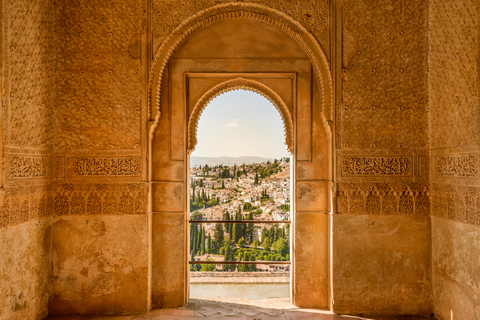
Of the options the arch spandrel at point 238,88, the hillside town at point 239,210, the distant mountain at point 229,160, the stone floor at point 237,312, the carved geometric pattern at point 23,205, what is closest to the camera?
the carved geometric pattern at point 23,205

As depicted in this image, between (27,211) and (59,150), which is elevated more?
(59,150)

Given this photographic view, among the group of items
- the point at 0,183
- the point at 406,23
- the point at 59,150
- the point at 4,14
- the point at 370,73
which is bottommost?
the point at 0,183

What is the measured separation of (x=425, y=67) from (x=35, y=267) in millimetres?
4299

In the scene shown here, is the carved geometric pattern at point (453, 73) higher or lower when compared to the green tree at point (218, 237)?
higher

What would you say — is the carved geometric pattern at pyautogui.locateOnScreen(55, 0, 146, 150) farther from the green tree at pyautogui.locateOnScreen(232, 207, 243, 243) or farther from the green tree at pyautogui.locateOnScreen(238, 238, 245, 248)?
the green tree at pyautogui.locateOnScreen(238, 238, 245, 248)

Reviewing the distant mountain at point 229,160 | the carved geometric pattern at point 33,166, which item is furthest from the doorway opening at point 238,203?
the carved geometric pattern at point 33,166

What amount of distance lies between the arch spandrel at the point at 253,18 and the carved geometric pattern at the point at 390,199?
828mm

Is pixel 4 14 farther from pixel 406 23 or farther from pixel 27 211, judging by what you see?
pixel 406 23

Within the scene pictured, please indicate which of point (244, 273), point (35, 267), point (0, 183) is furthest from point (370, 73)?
point (35, 267)

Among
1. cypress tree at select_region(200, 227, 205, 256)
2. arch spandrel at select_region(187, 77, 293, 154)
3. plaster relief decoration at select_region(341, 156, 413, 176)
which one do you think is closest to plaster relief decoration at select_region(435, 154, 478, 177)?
plaster relief decoration at select_region(341, 156, 413, 176)

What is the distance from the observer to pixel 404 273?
3318 millimetres

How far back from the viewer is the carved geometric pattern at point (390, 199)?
3.34m

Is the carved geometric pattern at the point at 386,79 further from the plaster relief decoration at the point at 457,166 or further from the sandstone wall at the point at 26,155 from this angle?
the sandstone wall at the point at 26,155

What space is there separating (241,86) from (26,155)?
220 cm
